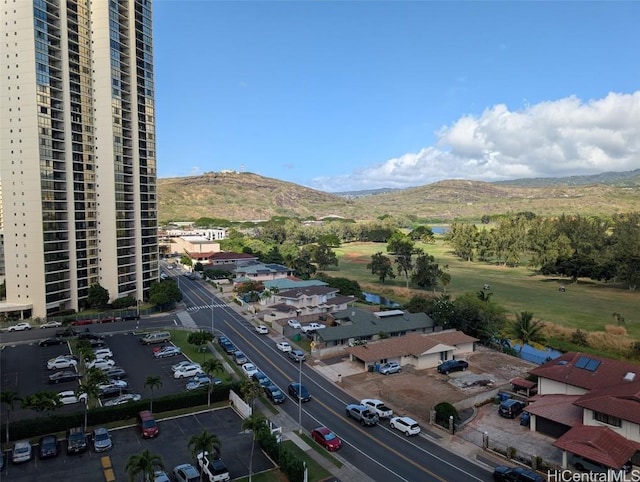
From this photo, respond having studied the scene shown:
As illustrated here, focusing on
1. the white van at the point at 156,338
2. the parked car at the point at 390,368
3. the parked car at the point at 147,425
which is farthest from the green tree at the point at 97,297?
the parked car at the point at 390,368

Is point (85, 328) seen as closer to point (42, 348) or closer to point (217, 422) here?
point (42, 348)

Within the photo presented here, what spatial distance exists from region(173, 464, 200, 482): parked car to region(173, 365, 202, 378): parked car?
20.5 metres

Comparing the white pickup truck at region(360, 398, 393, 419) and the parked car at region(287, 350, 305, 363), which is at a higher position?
the white pickup truck at region(360, 398, 393, 419)

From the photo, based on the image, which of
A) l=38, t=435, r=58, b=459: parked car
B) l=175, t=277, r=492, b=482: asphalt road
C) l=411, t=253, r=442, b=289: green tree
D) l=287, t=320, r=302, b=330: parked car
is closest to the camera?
l=175, t=277, r=492, b=482: asphalt road

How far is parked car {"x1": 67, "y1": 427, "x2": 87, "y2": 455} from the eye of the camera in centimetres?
3434

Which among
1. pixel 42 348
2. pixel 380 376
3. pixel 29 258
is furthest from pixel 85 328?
pixel 380 376

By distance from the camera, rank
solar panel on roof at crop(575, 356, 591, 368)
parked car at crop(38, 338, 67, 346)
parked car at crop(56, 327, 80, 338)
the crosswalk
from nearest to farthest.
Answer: solar panel on roof at crop(575, 356, 591, 368) → parked car at crop(38, 338, 67, 346) → parked car at crop(56, 327, 80, 338) → the crosswalk

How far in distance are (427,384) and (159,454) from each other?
2906 centimetres

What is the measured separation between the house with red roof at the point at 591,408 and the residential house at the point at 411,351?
13993mm

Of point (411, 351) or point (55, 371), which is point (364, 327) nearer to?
point (411, 351)

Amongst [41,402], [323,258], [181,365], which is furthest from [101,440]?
[323,258]

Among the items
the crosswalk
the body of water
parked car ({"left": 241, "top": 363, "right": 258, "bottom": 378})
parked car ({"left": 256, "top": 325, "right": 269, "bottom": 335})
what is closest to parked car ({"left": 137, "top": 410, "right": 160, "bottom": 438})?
parked car ({"left": 241, "top": 363, "right": 258, "bottom": 378})

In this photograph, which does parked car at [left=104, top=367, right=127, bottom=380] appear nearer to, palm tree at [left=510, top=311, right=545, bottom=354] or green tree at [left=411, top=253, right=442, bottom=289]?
palm tree at [left=510, top=311, right=545, bottom=354]

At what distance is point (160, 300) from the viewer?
3374 inches
